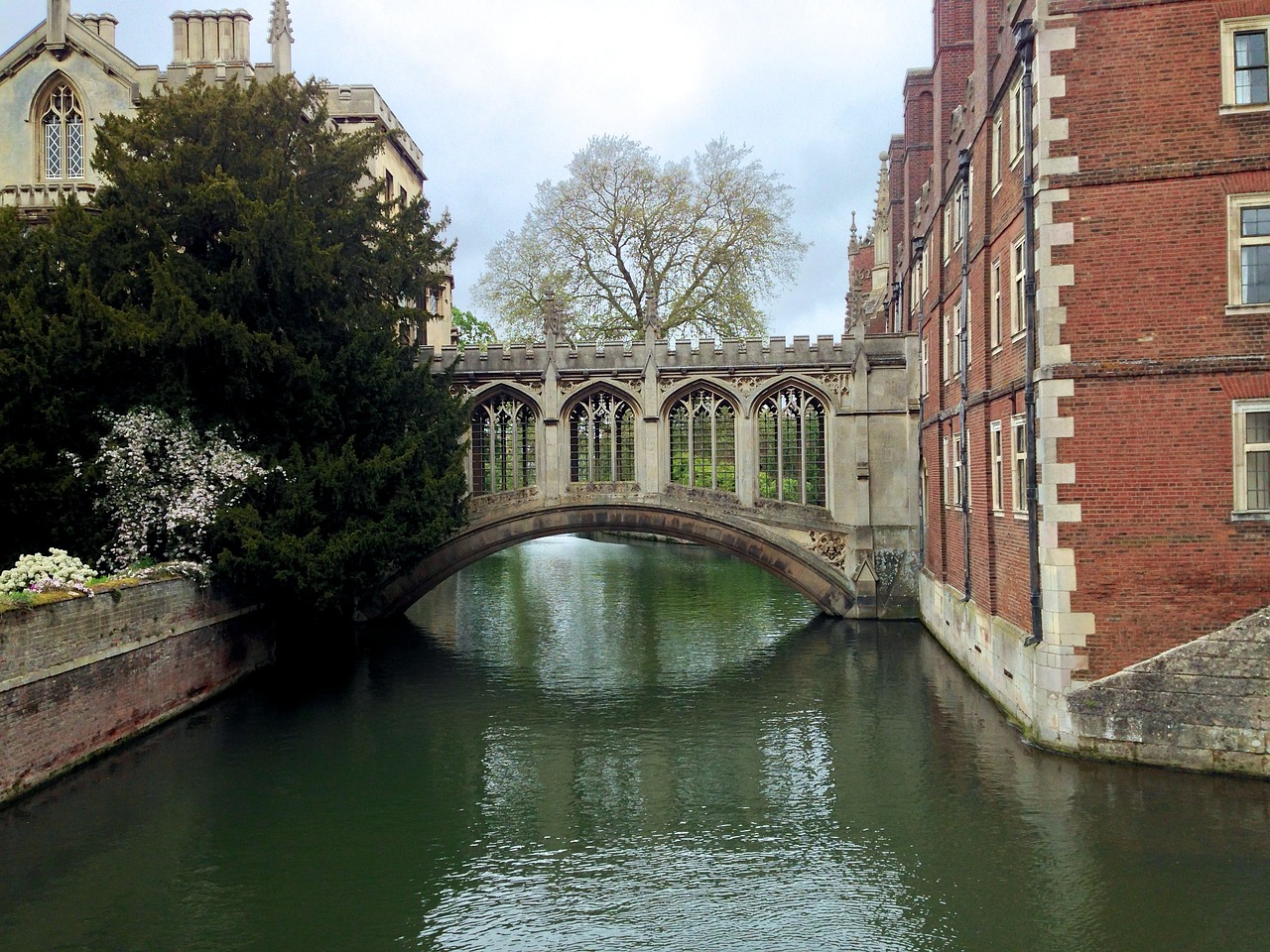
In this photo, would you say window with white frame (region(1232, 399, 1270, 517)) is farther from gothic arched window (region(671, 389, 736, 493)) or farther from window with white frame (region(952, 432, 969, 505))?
gothic arched window (region(671, 389, 736, 493))

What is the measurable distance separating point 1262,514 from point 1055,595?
8.09 feet

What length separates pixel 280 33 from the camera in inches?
1094

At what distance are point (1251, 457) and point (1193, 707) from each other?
9.84 feet

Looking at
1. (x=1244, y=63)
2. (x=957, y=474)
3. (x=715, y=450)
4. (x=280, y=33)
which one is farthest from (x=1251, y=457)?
(x=280, y=33)

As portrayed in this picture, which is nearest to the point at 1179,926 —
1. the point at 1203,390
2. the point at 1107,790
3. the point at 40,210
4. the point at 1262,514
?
the point at 1107,790

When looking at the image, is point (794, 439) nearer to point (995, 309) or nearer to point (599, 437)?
point (599, 437)

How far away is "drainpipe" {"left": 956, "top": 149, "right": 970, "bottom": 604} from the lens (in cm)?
1880

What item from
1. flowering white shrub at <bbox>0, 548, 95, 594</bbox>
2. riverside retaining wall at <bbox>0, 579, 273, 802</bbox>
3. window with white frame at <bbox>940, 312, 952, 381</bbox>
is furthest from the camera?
window with white frame at <bbox>940, 312, 952, 381</bbox>

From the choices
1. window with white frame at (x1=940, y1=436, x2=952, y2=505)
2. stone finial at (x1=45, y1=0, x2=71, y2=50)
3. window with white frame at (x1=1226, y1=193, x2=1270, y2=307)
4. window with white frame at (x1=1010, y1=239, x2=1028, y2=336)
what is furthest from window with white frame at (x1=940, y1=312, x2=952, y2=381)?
stone finial at (x1=45, y1=0, x2=71, y2=50)

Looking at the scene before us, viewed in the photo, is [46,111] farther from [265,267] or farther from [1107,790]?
[1107,790]

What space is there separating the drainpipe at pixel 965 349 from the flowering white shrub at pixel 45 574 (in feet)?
45.9

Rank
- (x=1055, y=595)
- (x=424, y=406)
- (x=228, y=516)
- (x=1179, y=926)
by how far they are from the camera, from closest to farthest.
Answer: (x=1179, y=926)
(x=1055, y=595)
(x=228, y=516)
(x=424, y=406)

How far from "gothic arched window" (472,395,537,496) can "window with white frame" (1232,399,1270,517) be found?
661 inches

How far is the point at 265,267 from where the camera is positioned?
18734 millimetres
